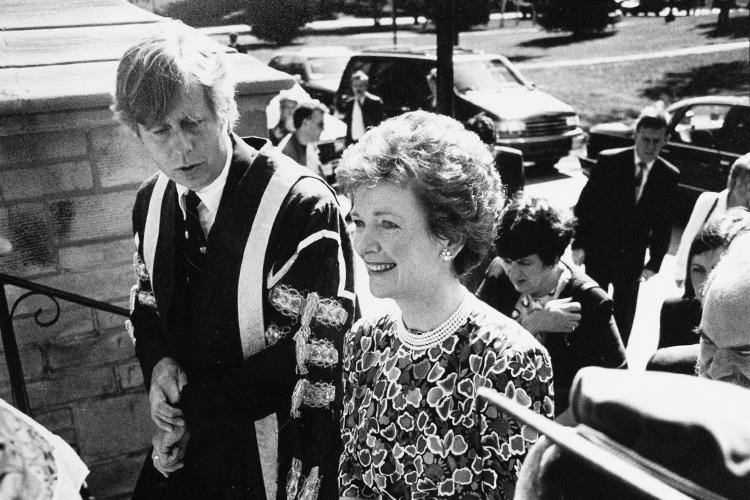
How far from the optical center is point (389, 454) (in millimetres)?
1880

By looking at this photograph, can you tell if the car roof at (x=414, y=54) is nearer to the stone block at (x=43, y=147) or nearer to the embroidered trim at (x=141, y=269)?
the stone block at (x=43, y=147)

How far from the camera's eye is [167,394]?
2197 millimetres

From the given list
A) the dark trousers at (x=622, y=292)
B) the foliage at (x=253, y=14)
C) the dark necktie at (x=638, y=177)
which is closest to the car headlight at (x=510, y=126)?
the foliage at (x=253, y=14)

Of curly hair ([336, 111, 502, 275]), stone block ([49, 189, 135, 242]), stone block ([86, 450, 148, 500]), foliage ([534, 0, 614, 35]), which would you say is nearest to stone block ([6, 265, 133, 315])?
stone block ([49, 189, 135, 242])

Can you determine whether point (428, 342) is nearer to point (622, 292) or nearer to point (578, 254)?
point (578, 254)

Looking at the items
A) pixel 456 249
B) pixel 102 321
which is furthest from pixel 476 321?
pixel 102 321

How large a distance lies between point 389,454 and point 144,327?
968mm

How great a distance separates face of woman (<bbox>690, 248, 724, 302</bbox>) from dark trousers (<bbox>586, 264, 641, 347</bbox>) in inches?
78.0

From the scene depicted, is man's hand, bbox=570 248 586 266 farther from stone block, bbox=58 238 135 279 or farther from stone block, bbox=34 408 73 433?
stone block, bbox=34 408 73 433

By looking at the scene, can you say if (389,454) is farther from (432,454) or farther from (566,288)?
(566,288)

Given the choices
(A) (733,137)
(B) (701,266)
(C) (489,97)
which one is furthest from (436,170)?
(C) (489,97)

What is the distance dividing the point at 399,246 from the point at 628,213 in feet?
11.5

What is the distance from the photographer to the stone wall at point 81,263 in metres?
2.95

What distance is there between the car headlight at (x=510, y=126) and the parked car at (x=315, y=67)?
346 centimetres
